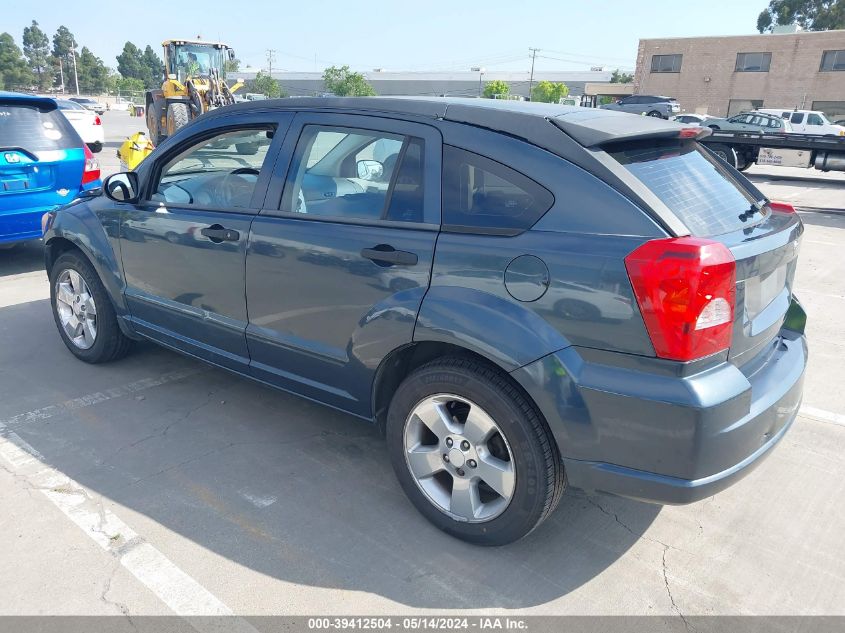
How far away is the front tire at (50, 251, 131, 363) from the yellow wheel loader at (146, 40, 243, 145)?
14.7 m

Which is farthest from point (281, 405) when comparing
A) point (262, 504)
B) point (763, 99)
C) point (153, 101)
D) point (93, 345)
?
point (763, 99)

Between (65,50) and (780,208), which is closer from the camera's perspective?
(780,208)

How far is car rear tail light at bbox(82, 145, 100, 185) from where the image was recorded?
7.16 metres

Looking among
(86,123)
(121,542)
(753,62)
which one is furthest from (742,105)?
(121,542)

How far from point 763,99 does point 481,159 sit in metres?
56.8

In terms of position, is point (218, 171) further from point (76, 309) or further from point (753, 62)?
point (753, 62)

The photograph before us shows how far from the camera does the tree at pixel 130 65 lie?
143 m

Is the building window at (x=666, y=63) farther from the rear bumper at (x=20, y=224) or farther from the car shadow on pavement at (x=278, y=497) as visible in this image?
the car shadow on pavement at (x=278, y=497)

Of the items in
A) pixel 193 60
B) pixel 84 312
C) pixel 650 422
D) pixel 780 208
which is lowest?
pixel 84 312

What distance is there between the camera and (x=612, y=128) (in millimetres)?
2607

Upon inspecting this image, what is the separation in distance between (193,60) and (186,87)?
2.60 m

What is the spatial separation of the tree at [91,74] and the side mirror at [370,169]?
437 ft

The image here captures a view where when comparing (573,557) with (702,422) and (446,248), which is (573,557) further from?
(446,248)

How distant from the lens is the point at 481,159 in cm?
265
